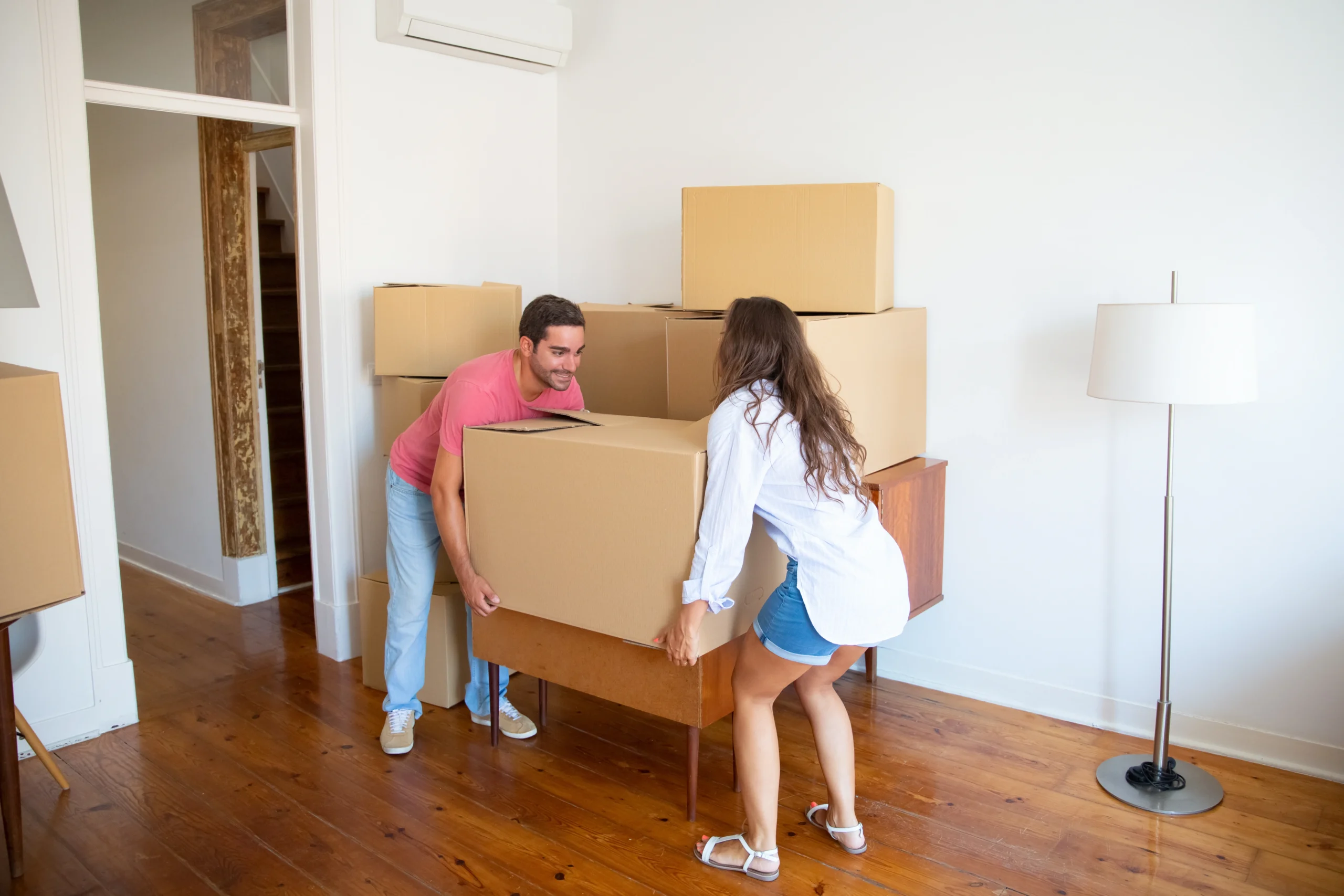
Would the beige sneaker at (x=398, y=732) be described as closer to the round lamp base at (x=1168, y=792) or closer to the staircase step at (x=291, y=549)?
the staircase step at (x=291, y=549)

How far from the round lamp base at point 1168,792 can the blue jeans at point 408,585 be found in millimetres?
1719

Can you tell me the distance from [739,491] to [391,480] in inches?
52.4

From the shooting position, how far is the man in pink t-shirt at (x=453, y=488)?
8.55ft

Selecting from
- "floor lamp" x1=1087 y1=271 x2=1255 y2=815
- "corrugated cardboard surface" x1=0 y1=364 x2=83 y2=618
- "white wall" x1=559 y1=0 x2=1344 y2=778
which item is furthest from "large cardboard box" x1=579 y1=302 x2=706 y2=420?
"corrugated cardboard surface" x1=0 y1=364 x2=83 y2=618

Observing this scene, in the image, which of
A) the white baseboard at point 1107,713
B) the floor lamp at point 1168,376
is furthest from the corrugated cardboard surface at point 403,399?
the floor lamp at point 1168,376

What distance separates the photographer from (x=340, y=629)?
356cm

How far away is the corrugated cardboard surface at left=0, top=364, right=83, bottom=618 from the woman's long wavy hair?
139 centimetres

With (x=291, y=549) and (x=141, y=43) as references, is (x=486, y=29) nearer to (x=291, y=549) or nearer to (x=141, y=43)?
(x=141, y=43)

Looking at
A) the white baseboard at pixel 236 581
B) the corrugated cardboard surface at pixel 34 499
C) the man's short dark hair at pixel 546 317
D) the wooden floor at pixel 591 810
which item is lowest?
the wooden floor at pixel 591 810

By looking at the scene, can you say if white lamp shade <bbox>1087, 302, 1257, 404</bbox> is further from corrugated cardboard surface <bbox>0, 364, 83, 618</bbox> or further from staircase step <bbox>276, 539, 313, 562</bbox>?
staircase step <bbox>276, 539, 313, 562</bbox>

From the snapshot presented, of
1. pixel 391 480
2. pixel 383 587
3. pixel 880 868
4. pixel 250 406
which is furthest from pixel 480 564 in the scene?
pixel 250 406

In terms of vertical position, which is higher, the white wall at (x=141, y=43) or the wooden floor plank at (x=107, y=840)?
the white wall at (x=141, y=43)

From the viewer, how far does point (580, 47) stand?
13.1ft

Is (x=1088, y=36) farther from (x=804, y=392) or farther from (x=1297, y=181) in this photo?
(x=804, y=392)
